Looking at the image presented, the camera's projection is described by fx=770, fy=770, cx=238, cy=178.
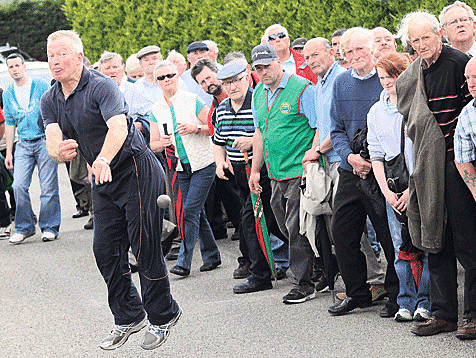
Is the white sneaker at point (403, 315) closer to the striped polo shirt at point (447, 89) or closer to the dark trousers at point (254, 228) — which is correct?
the striped polo shirt at point (447, 89)

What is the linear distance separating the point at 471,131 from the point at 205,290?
328 cm

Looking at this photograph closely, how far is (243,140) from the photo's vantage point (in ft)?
24.0

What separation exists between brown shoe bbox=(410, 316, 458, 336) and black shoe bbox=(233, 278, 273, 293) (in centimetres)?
202

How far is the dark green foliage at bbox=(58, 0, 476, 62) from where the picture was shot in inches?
419

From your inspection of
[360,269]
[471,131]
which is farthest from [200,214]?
[471,131]

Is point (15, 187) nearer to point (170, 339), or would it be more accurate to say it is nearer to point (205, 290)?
point (205, 290)

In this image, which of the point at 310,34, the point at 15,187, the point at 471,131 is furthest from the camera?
the point at 310,34

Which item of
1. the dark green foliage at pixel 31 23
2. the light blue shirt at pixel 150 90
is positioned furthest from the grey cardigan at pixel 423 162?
the dark green foliage at pixel 31 23

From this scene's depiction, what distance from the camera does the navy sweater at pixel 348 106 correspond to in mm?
6121

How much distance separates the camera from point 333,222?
20.6 feet

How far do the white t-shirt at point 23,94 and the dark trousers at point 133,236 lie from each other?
5439 mm

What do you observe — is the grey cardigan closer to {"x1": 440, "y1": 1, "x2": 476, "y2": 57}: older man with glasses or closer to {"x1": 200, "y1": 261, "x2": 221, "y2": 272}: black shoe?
{"x1": 440, "y1": 1, "x2": 476, "y2": 57}: older man with glasses

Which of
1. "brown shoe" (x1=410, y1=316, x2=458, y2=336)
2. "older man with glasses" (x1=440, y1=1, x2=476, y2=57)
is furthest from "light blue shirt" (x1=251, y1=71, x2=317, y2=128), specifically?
"brown shoe" (x1=410, y1=316, x2=458, y2=336)

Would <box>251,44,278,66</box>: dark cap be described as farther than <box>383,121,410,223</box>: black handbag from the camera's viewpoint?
Yes
